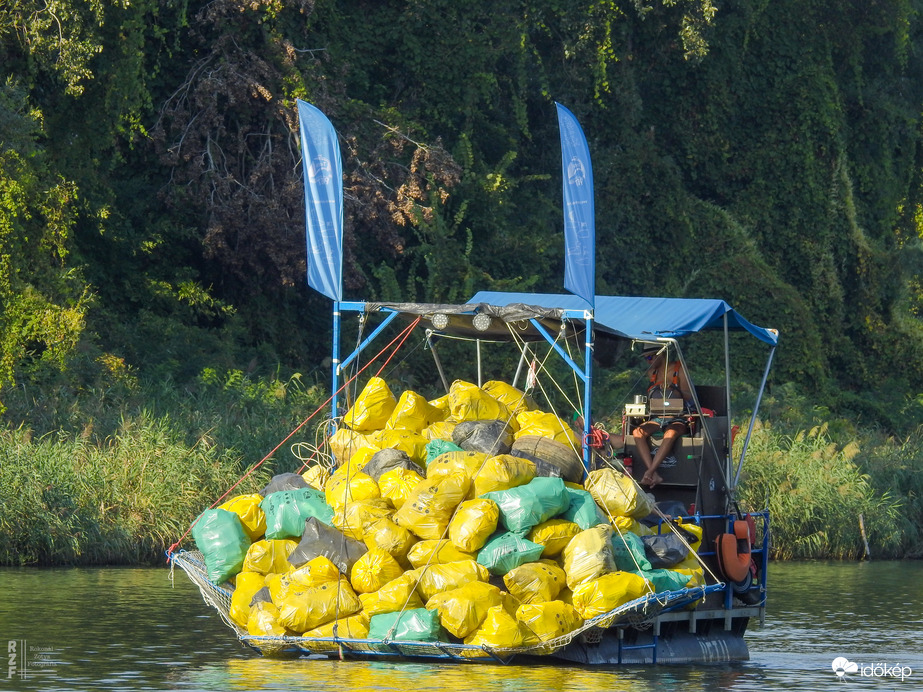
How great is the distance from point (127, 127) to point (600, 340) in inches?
505

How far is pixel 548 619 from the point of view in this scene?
11.2m

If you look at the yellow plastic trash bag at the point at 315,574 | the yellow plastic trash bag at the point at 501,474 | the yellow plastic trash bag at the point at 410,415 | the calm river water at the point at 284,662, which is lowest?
the calm river water at the point at 284,662

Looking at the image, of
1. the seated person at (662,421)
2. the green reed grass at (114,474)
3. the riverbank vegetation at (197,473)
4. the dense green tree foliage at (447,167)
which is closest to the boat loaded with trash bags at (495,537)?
the seated person at (662,421)

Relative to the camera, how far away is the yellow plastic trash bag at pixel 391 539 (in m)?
11.6

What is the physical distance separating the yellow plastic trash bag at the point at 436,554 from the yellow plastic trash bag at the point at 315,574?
0.60 metres

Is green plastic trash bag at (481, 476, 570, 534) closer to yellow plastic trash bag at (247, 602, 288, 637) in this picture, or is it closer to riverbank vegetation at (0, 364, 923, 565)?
yellow plastic trash bag at (247, 602, 288, 637)

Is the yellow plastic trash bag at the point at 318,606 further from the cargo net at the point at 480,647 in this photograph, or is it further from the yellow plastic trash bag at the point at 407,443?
the yellow plastic trash bag at the point at 407,443

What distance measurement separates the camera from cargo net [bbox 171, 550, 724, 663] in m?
11.1

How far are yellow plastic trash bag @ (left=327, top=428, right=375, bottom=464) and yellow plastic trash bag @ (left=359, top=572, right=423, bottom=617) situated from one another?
205cm

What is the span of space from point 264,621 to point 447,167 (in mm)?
15175

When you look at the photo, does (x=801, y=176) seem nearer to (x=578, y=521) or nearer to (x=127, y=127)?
(x=127, y=127)

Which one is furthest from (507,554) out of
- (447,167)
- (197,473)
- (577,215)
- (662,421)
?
(447,167)

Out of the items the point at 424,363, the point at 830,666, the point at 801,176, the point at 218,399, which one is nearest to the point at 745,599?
the point at 830,666

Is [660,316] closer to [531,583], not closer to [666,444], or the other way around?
[666,444]
